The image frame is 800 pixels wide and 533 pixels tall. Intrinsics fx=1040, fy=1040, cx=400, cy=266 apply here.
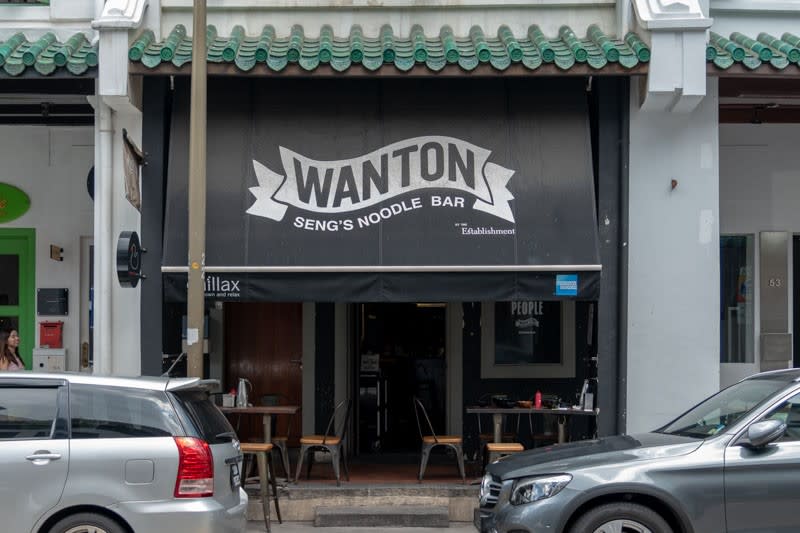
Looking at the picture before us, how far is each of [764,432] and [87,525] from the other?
488cm

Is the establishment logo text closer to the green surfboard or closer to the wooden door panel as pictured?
the wooden door panel

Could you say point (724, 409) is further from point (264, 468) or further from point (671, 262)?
point (264, 468)

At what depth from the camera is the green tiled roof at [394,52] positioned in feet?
33.8

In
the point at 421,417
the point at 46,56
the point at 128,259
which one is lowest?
the point at 421,417

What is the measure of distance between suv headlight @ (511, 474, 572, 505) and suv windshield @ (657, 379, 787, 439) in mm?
1149

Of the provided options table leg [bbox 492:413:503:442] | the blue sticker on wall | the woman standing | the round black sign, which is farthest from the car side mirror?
the woman standing

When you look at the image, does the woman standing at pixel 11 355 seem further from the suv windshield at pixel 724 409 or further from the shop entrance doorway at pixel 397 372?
the suv windshield at pixel 724 409

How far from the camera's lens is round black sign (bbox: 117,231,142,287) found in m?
9.94

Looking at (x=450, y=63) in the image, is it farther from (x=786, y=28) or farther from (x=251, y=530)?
(x=251, y=530)

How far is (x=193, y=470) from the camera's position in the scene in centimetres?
770

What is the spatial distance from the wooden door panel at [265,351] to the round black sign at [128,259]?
3671mm

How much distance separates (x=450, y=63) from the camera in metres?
10.3

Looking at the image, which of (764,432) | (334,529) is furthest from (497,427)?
(764,432)

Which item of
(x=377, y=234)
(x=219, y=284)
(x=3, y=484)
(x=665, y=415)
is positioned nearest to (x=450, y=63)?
(x=377, y=234)
